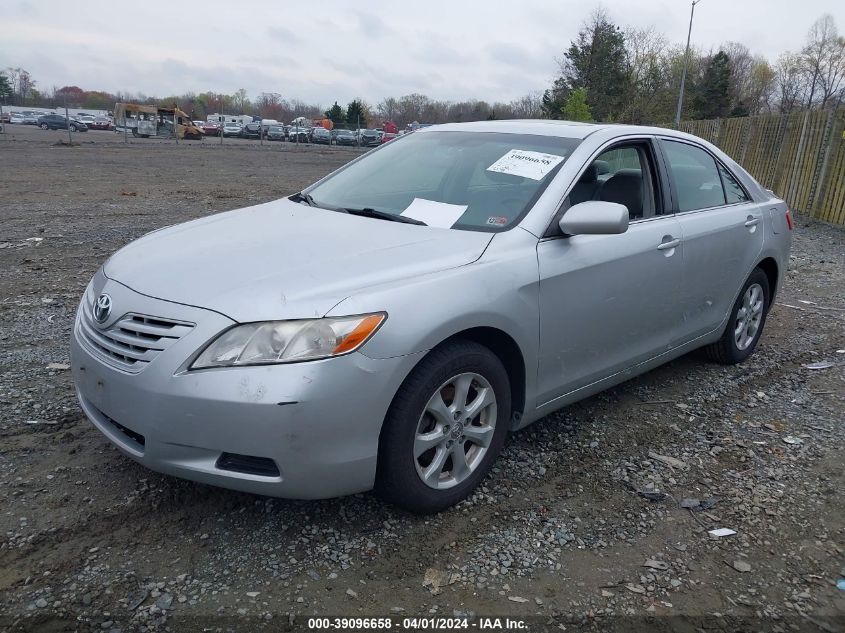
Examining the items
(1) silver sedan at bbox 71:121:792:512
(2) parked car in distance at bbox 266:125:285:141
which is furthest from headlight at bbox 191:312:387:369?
(2) parked car in distance at bbox 266:125:285:141

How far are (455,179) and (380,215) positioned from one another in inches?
19.4

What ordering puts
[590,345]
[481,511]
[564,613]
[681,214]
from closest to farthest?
[564,613] → [481,511] → [590,345] → [681,214]

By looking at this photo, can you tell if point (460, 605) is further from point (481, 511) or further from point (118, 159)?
point (118, 159)

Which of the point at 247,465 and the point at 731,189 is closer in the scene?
the point at 247,465

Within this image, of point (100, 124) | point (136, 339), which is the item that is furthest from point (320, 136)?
point (136, 339)

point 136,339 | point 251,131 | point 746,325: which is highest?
point 251,131

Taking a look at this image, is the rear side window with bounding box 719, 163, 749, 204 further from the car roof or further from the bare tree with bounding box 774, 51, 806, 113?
the bare tree with bounding box 774, 51, 806, 113

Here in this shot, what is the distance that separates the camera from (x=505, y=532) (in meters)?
2.96

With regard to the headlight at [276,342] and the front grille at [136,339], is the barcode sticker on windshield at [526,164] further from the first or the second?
the front grille at [136,339]

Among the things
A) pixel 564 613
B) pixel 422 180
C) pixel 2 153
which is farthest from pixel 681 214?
pixel 2 153

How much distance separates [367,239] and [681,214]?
2094mm

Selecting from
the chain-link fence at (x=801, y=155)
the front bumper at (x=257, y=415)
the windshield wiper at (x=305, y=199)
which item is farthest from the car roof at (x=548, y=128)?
the chain-link fence at (x=801, y=155)

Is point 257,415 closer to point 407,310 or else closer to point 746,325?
point 407,310

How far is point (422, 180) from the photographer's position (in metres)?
3.91
